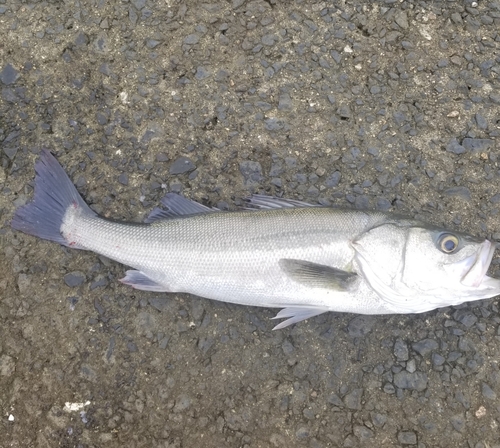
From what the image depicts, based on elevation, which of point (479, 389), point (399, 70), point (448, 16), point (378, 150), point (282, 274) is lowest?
point (479, 389)

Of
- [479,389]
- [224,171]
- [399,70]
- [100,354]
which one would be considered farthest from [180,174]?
[479,389]

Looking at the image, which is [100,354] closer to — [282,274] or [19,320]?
[19,320]

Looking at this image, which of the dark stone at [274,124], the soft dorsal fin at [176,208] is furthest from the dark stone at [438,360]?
the dark stone at [274,124]

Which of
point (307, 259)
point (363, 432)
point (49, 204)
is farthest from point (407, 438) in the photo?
point (49, 204)

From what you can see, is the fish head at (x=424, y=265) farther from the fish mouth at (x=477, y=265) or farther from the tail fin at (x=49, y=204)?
the tail fin at (x=49, y=204)

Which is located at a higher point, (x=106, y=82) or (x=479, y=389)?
(x=106, y=82)

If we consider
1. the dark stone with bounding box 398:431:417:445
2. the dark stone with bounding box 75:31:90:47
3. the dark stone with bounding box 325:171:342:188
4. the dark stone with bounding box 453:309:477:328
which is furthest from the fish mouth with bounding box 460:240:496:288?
the dark stone with bounding box 75:31:90:47
